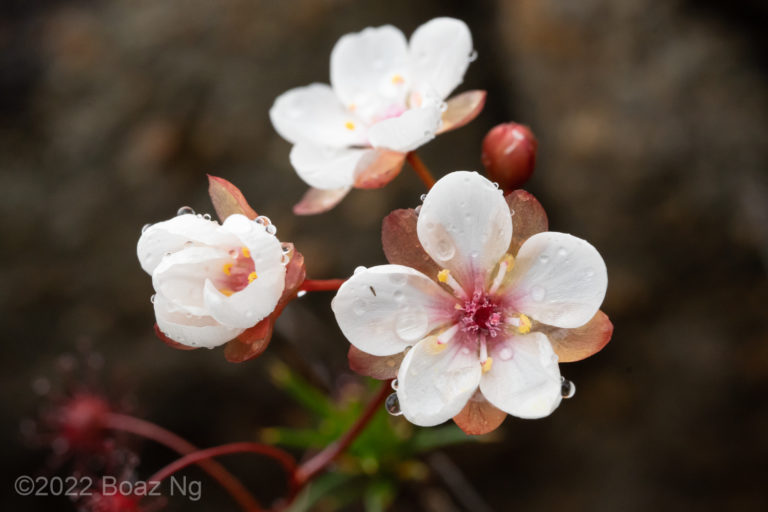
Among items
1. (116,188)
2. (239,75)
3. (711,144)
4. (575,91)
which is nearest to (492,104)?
(575,91)

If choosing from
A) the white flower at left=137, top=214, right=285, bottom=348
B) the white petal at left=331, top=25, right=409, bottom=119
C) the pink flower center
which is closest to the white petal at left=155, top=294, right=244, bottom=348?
the white flower at left=137, top=214, right=285, bottom=348

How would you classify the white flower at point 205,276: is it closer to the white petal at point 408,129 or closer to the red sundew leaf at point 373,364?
the red sundew leaf at point 373,364

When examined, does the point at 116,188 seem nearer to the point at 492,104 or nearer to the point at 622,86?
the point at 492,104

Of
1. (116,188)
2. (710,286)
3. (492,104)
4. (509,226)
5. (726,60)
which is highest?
(509,226)

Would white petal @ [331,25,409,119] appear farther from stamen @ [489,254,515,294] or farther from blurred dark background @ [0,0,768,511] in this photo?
blurred dark background @ [0,0,768,511]

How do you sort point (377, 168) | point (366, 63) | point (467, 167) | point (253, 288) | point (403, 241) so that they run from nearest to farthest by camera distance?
1. point (253, 288)
2. point (403, 241)
3. point (377, 168)
4. point (366, 63)
5. point (467, 167)

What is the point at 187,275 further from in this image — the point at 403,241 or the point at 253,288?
the point at 403,241

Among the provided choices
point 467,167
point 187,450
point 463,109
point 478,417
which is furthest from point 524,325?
point 467,167
